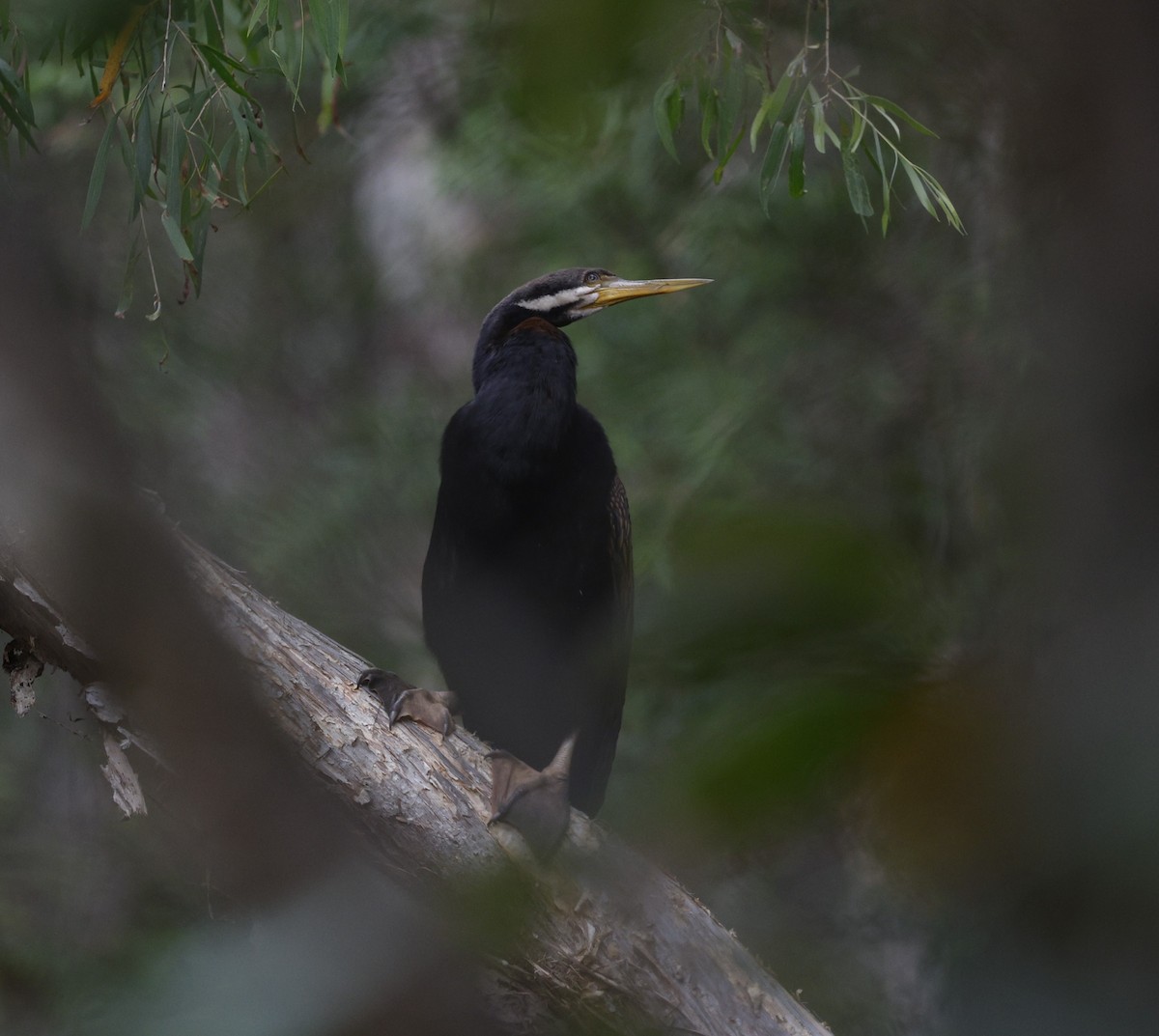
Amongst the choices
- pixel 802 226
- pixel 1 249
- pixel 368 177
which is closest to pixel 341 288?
pixel 368 177

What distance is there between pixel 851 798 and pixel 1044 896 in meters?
0.05

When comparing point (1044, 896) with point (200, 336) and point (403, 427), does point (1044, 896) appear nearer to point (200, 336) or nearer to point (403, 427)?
point (403, 427)

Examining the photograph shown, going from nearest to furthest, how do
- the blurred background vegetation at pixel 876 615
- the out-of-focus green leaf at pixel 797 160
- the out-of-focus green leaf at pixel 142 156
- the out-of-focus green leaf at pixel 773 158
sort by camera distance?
the blurred background vegetation at pixel 876 615 < the out-of-focus green leaf at pixel 797 160 < the out-of-focus green leaf at pixel 773 158 < the out-of-focus green leaf at pixel 142 156

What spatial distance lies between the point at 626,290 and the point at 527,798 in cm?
100

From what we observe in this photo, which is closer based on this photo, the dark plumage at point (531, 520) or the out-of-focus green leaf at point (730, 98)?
the out-of-focus green leaf at point (730, 98)

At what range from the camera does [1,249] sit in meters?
0.35

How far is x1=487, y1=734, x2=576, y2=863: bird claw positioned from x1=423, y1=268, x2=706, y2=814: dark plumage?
0.58ft

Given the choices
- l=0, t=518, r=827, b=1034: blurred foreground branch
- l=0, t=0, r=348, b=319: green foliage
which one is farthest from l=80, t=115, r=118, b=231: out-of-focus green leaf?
l=0, t=518, r=827, b=1034: blurred foreground branch

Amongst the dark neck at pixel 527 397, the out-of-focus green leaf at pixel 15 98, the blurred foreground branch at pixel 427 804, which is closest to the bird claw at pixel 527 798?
the blurred foreground branch at pixel 427 804

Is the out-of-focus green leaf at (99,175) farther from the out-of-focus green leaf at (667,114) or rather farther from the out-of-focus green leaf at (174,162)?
the out-of-focus green leaf at (667,114)

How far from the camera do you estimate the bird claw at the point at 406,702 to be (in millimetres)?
1595

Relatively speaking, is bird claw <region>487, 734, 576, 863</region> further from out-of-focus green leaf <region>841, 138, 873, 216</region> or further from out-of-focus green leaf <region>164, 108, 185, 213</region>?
out-of-focus green leaf <region>164, 108, 185, 213</region>

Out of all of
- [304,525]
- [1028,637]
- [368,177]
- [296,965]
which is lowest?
[304,525]

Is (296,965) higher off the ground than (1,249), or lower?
lower
